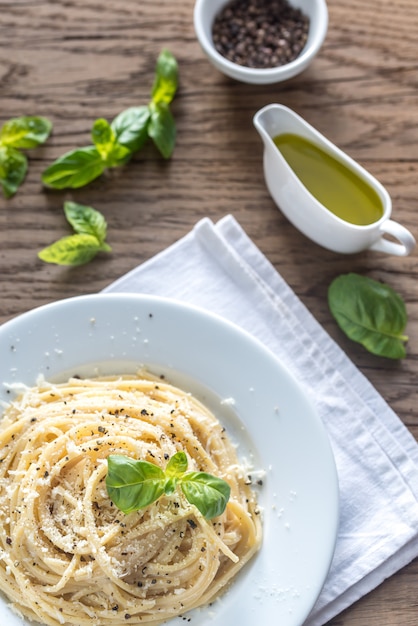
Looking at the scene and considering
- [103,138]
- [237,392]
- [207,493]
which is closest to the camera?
[207,493]

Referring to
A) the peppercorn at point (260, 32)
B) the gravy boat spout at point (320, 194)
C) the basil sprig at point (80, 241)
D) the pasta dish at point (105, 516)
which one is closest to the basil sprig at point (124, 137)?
the basil sprig at point (80, 241)

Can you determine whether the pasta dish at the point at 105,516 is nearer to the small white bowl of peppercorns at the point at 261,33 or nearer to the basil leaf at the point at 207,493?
the basil leaf at the point at 207,493

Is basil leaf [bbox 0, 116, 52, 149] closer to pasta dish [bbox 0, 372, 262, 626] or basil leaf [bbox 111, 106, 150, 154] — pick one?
basil leaf [bbox 111, 106, 150, 154]

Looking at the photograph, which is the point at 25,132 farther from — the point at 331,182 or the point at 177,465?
the point at 177,465

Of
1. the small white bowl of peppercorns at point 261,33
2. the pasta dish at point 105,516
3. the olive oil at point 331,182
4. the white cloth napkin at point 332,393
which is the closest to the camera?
the pasta dish at point 105,516

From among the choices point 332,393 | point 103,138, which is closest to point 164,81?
point 103,138

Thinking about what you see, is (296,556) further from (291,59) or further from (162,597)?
(291,59)

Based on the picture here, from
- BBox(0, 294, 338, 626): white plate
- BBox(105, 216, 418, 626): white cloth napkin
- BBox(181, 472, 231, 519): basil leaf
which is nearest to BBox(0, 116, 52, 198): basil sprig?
BBox(105, 216, 418, 626): white cloth napkin
